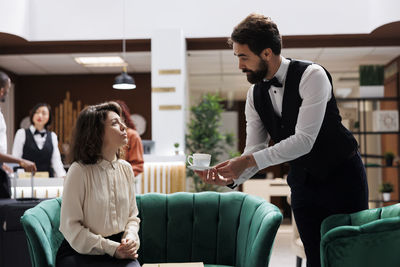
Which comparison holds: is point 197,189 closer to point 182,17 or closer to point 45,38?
point 182,17

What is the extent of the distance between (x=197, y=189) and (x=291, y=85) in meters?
5.46

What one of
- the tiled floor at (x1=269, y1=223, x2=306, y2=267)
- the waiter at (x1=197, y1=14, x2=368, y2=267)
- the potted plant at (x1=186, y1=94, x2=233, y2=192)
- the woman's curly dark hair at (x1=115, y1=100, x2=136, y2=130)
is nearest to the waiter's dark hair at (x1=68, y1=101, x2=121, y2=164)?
the waiter at (x1=197, y1=14, x2=368, y2=267)

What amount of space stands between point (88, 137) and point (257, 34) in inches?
37.4

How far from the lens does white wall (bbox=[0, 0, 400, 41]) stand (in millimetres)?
7289

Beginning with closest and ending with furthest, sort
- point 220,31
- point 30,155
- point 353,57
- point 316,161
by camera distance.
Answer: point 316,161, point 30,155, point 220,31, point 353,57

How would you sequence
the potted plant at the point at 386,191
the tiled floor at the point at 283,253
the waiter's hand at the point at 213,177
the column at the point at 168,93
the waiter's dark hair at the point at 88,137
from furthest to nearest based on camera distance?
the potted plant at the point at 386,191, the column at the point at 168,93, the tiled floor at the point at 283,253, the waiter's dark hair at the point at 88,137, the waiter's hand at the point at 213,177

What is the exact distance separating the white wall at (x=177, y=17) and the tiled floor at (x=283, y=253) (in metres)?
3.12

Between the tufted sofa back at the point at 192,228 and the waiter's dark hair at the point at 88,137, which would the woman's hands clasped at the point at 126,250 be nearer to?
the waiter's dark hair at the point at 88,137

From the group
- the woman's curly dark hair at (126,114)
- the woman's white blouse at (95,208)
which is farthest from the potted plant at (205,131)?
the woman's white blouse at (95,208)

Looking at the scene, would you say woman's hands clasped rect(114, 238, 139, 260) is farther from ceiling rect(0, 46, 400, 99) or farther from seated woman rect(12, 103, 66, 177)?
ceiling rect(0, 46, 400, 99)

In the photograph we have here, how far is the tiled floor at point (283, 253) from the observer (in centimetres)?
494

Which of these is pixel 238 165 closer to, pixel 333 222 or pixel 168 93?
pixel 333 222

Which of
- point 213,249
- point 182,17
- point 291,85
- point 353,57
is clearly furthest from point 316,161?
point 353,57

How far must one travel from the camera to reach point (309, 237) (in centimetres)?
195
